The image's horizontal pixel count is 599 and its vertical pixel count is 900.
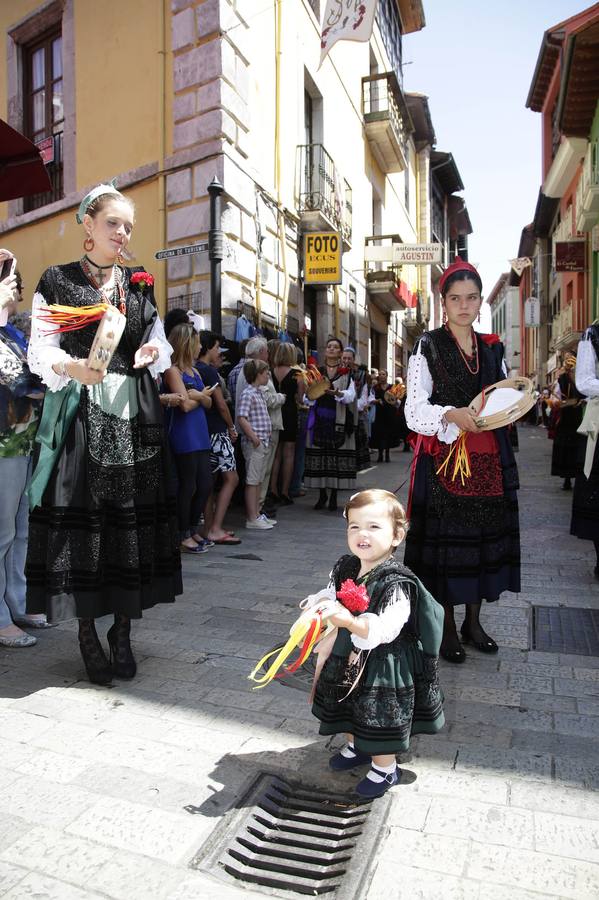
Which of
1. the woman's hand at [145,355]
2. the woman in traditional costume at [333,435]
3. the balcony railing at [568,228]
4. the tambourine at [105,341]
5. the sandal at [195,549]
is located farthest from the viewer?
the balcony railing at [568,228]

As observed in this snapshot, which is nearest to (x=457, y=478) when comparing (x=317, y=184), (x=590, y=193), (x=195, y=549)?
(x=195, y=549)

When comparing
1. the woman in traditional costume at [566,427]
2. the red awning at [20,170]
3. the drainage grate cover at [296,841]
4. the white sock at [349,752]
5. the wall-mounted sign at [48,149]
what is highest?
the wall-mounted sign at [48,149]

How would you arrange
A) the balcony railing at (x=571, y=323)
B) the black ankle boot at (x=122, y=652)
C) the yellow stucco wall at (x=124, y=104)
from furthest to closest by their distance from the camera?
1. the balcony railing at (x=571, y=323)
2. the yellow stucco wall at (x=124, y=104)
3. the black ankle boot at (x=122, y=652)

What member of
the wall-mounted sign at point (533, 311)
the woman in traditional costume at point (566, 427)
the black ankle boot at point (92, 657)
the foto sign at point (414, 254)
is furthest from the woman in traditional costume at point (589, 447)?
the wall-mounted sign at point (533, 311)

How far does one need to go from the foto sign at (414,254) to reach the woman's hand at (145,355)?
43.8ft

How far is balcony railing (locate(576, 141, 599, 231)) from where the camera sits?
17.1 metres

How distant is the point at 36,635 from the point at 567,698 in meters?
2.73

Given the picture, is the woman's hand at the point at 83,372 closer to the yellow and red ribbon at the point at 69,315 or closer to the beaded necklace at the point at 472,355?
the yellow and red ribbon at the point at 69,315

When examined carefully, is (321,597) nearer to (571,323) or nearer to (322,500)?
(322,500)

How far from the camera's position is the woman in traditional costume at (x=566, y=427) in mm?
9117

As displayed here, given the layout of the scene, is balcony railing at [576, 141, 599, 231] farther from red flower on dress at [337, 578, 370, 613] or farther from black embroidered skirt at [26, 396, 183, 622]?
red flower on dress at [337, 578, 370, 613]

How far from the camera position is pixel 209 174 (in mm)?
8844

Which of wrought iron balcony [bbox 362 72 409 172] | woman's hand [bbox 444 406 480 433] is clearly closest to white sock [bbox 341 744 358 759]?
woman's hand [bbox 444 406 480 433]

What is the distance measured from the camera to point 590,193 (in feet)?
56.2
